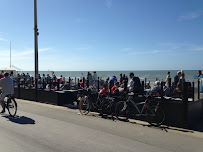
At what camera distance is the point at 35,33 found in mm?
12641

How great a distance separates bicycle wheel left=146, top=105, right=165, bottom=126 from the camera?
636cm

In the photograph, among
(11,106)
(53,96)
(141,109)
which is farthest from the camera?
(53,96)

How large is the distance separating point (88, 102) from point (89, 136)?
2.96 meters

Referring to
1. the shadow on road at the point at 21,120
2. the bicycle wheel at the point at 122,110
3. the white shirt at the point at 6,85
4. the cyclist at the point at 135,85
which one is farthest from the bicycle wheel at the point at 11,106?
the cyclist at the point at 135,85

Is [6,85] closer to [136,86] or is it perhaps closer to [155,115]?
[136,86]

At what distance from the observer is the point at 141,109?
7.02 meters

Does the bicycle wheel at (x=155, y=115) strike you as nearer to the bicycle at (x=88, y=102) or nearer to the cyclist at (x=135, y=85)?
the cyclist at (x=135, y=85)

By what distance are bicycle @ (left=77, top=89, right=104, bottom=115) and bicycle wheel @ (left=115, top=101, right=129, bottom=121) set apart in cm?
102

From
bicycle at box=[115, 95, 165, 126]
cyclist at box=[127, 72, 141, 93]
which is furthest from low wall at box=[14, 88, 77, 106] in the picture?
cyclist at box=[127, 72, 141, 93]

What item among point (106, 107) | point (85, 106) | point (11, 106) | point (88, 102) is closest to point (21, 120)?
point (11, 106)

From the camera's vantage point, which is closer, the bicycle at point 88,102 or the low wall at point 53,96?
the bicycle at point 88,102

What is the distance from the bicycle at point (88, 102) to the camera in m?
8.23

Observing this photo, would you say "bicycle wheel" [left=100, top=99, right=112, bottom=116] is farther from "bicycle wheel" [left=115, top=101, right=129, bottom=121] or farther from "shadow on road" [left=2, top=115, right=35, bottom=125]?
"shadow on road" [left=2, top=115, right=35, bottom=125]

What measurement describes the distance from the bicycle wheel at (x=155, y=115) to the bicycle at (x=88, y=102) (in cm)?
236
